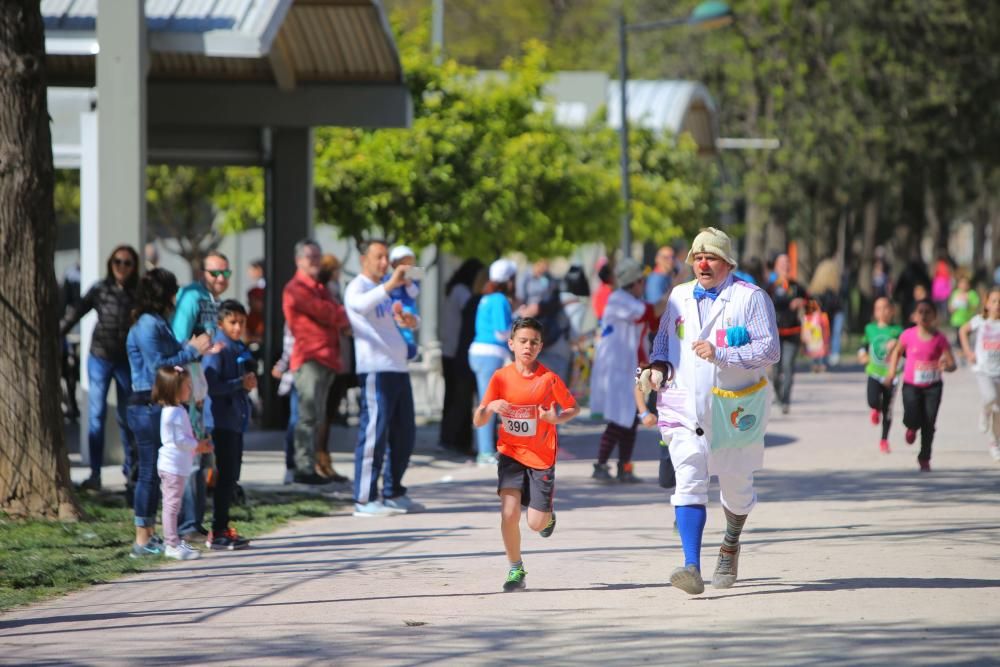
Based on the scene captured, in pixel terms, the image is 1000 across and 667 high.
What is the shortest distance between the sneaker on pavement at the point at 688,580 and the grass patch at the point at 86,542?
3032mm

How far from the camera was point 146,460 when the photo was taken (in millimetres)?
10312

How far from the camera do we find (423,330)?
3216cm

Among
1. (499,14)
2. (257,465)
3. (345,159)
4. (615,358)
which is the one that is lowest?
(257,465)

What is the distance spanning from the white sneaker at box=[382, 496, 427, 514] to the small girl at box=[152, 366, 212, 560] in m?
2.24

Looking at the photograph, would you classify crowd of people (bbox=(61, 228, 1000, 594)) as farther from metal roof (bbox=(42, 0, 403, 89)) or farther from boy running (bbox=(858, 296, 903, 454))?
metal roof (bbox=(42, 0, 403, 89))

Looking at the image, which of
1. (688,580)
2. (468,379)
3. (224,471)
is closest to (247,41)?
(468,379)

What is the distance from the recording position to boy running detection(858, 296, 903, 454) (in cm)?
1623

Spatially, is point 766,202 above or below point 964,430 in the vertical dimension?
above

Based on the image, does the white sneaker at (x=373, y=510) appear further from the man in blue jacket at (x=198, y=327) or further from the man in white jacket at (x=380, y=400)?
the man in blue jacket at (x=198, y=327)

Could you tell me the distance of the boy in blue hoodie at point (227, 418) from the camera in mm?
10469

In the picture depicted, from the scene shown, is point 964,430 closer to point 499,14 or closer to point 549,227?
point 549,227

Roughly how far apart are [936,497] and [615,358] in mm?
3027

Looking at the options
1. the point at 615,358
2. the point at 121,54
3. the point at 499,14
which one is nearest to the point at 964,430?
the point at 615,358

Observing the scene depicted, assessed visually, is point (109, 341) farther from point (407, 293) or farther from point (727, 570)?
point (727, 570)
